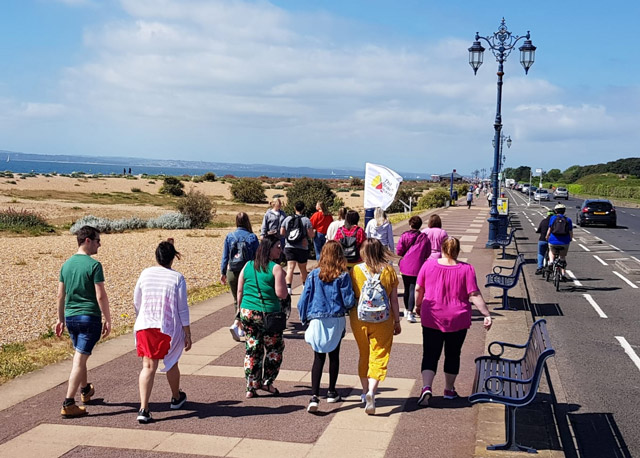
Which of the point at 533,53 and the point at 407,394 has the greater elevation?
the point at 533,53

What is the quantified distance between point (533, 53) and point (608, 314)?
1115cm

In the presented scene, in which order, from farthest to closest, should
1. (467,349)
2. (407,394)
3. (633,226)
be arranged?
(633,226)
(467,349)
(407,394)

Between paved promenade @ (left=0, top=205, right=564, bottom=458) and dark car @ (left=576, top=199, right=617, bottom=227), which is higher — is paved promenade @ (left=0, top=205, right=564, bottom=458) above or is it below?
below

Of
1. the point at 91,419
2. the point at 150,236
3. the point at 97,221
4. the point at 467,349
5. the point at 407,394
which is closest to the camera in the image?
the point at 91,419

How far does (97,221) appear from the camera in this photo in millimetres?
29297

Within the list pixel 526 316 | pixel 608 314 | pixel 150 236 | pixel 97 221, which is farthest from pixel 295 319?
pixel 97 221

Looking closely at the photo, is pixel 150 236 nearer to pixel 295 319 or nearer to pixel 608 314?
pixel 295 319

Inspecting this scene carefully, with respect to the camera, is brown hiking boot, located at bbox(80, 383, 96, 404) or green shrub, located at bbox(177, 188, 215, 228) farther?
green shrub, located at bbox(177, 188, 215, 228)

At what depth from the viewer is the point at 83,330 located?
589 centimetres

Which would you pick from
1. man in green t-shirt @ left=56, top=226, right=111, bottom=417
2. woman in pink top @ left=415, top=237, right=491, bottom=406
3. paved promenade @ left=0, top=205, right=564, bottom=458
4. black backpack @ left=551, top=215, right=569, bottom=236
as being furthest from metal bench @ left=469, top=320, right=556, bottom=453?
black backpack @ left=551, top=215, right=569, bottom=236

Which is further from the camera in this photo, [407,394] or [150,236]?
[150,236]

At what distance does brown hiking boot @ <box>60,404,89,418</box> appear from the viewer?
5.79 meters

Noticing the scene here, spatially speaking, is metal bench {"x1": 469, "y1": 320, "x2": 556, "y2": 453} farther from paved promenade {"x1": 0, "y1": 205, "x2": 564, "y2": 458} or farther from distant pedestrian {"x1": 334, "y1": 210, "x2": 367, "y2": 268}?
distant pedestrian {"x1": 334, "y1": 210, "x2": 367, "y2": 268}

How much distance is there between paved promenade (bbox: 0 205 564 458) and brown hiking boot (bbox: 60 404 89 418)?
53mm
